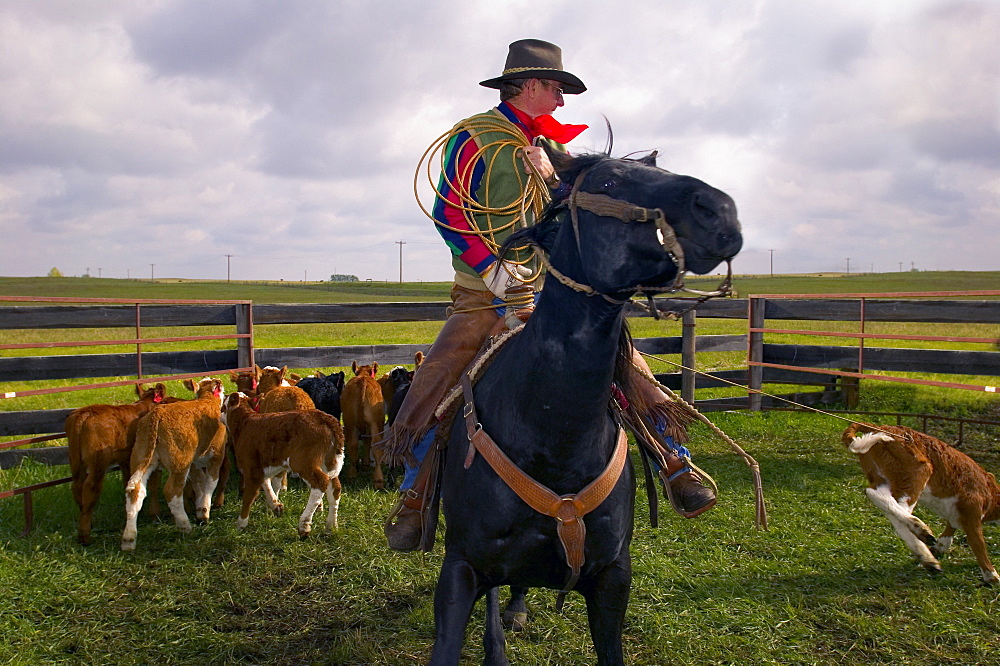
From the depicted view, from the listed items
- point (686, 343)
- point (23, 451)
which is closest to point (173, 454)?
point (23, 451)

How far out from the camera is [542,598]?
514cm

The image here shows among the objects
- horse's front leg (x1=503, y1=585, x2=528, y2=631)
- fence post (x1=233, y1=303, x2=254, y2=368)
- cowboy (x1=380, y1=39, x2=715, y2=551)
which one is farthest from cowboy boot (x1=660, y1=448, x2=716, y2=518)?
fence post (x1=233, y1=303, x2=254, y2=368)

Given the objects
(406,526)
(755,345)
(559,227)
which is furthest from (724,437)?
(755,345)

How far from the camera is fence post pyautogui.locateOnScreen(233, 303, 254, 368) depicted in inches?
355

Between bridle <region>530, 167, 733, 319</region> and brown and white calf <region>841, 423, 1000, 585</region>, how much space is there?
4.24m

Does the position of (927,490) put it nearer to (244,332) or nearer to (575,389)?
(575,389)

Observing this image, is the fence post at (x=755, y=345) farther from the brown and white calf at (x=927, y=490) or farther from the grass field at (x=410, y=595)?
the brown and white calf at (x=927, y=490)

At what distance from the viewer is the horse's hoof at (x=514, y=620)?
472 cm

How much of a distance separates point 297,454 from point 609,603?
4129 mm

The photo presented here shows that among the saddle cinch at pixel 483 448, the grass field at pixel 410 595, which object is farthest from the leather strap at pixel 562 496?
the grass field at pixel 410 595

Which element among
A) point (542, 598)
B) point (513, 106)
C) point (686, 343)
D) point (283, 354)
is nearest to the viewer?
point (513, 106)

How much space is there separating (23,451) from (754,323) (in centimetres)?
1053

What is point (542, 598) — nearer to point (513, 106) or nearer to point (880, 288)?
point (513, 106)

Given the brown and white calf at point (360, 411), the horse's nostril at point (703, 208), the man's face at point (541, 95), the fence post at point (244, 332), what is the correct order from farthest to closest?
the fence post at point (244, 332) → the brown and white calf at point (360, 411) → the man's face at point (541, 95) → the horse's nostril at point (703, 208)
